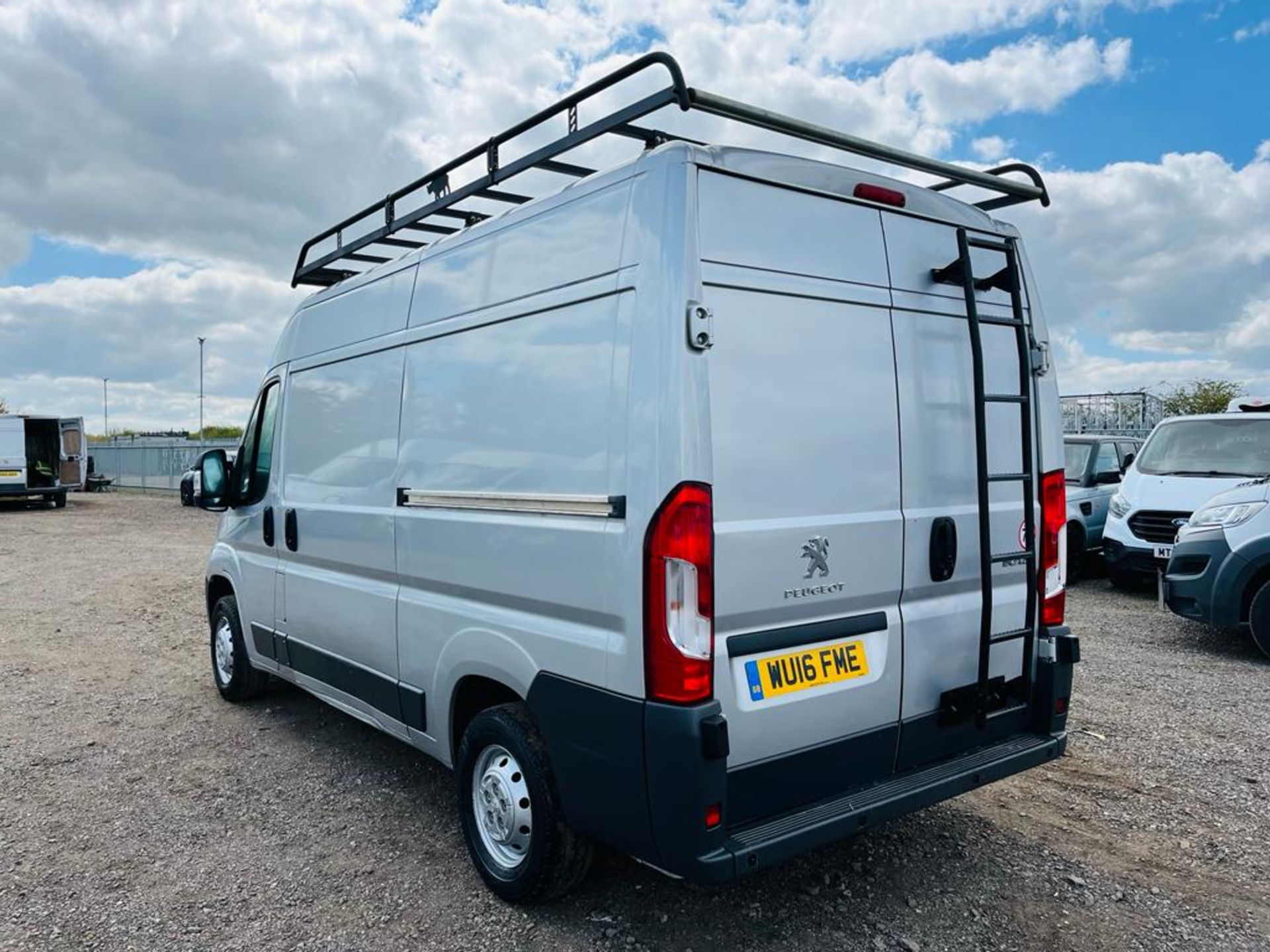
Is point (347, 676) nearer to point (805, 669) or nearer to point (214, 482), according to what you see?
point (214, 482)

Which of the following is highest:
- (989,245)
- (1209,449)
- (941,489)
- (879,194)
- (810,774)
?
(879,194)

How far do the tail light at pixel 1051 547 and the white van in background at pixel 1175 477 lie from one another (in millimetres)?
6320

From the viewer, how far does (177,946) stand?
323 centimetres

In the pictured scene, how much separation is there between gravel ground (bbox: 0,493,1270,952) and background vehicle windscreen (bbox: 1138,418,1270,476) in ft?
12.2

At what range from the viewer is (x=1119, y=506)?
32.2 ft

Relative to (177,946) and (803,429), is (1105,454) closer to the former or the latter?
(803,429)

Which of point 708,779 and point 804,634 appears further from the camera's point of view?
point 804,634

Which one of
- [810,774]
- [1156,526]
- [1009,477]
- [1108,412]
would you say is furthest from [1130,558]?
[1108,412]

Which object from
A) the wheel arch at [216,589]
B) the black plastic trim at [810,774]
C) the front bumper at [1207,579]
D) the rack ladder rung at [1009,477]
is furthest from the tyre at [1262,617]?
the wheel arch at [216,589]

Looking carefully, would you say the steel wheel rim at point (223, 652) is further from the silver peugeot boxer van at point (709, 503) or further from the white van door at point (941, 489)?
the white van door at point (941, 489)

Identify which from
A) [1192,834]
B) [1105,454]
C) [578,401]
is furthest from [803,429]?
[1105,454]

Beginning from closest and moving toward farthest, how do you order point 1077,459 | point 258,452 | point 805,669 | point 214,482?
1. point 805,669
2. point 258,452
3. point 214,482
4. point 1077,459

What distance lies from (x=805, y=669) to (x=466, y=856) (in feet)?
5.81

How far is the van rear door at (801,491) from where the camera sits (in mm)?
2852
